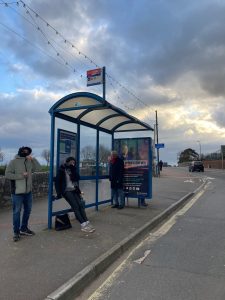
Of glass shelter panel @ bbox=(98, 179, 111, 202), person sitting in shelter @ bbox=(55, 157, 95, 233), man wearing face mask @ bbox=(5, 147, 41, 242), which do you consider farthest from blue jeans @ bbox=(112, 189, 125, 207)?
man wearing face mask @ bbox=(5, 147, 41, 242)

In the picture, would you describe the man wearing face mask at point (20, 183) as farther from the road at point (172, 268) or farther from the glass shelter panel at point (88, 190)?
the glass shelter panel at point (88, 190)

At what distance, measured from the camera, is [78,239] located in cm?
Result: 677

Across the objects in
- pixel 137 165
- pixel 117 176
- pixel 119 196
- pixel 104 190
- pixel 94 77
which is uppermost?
pixel 94 77

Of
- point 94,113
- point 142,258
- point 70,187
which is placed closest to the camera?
point 142,258

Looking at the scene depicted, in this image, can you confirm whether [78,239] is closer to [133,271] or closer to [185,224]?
[133,271]

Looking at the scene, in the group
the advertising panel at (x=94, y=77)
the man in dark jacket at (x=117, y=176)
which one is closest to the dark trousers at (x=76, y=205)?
the man in dark jacket at (x=117, y=176)

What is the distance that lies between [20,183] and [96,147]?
3.82 meters

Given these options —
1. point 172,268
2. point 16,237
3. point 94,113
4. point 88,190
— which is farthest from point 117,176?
point 172,268

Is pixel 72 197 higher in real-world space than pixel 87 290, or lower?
higher

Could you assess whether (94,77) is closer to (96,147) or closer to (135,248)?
(96,147)

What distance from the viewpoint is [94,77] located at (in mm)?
9719

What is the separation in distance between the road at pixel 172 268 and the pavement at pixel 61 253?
0.87ft

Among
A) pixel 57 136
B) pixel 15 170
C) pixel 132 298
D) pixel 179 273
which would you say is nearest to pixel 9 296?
pixel 132 298

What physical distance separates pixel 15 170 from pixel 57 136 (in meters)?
1.59
